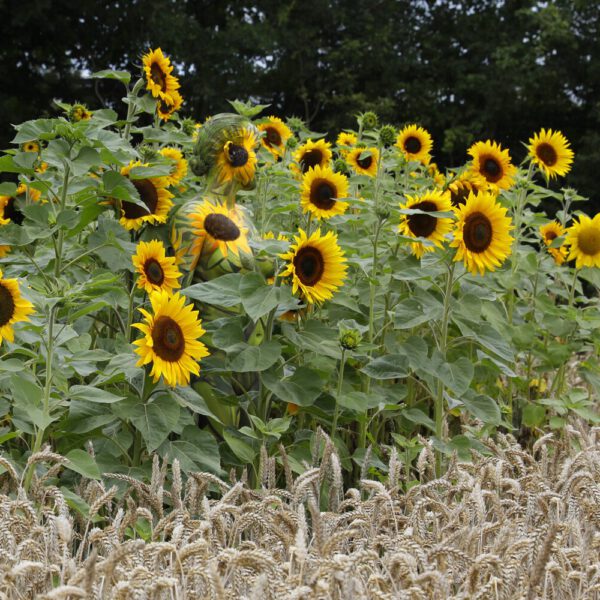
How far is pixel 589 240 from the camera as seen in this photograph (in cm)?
391

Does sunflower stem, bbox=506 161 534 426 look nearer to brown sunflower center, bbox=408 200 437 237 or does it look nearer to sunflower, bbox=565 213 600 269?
sunflower, bbox=565 213 600 269

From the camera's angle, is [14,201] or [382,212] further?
[14,201]

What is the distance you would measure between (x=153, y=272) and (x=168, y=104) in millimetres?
1097

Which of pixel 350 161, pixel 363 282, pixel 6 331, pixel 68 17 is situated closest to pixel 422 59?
pixel 68 17

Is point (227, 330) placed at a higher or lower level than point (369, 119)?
lower

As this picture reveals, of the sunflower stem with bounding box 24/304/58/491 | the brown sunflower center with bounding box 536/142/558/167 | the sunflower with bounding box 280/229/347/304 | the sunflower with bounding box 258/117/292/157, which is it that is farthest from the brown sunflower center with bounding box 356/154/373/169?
the sunflower stem with bounding box 24/304/58/491

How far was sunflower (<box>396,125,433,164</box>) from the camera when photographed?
14.8 feet

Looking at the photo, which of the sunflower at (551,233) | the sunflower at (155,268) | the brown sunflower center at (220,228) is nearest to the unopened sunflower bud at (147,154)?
the brown sunflower center at (220,228)

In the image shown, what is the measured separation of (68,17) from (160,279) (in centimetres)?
1360

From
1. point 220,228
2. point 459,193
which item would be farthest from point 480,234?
point 220,228

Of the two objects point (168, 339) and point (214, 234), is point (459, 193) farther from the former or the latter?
point (168, 339)

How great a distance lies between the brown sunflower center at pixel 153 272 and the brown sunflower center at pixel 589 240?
1.87 m

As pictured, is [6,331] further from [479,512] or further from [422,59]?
[422,59]

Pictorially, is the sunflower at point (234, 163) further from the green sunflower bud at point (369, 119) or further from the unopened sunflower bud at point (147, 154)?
the green sunflower bud at point (369, 119)
